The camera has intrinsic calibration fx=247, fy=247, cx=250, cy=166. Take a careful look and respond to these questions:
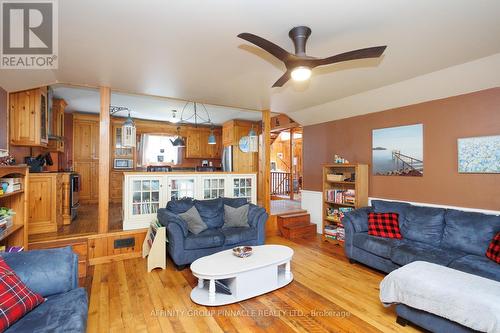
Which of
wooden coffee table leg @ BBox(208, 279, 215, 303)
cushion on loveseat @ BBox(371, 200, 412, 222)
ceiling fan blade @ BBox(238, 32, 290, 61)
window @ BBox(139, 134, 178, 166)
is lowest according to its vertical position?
wooden coffee table leg @ BBox(208, 279, 215, 303)

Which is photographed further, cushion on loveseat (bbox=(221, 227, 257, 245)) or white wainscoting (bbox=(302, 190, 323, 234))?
white wainscoting (bbox=(302, 190, 323, 234))

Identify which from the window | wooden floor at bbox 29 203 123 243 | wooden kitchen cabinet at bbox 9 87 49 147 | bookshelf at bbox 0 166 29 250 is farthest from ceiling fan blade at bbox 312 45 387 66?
the window

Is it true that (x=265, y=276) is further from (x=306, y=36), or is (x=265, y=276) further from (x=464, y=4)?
(x=464, y=4)

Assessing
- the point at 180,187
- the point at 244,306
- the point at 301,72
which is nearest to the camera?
the point at 301,72

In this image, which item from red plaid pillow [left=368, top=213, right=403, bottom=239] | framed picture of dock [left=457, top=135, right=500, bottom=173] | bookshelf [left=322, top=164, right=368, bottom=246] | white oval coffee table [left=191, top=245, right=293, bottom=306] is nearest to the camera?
white oval coffee table [left=191, top=245, right=293, bottom=306]

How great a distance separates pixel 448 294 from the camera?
1.96 m

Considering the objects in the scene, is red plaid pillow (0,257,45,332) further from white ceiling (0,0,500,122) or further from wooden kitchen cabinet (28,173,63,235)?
wooden kitchen cabinet (28,173,63,235)

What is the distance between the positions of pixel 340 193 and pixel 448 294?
2.72 meters

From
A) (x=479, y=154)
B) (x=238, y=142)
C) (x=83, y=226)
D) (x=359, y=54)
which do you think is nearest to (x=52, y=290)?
(x=83, y=226)

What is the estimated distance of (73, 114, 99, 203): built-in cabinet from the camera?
6312mm

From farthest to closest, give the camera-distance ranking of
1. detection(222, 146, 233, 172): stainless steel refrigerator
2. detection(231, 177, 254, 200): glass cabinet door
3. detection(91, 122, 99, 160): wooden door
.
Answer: detection(222, 146, 233, 172): stainless steel refrigerator → detection(91, 122, 99, 160): wooden door → detection(231, 177, 254, 200): glass cabinet door

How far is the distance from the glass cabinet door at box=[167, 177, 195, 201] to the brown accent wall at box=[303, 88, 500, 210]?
10.1 feet

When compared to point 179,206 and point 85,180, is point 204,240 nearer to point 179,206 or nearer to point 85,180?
point 179,206

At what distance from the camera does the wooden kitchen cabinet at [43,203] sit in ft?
12.3
